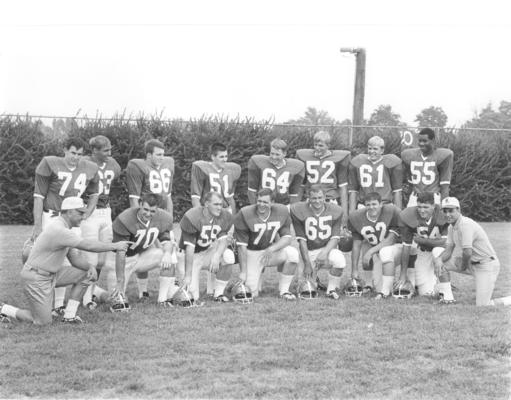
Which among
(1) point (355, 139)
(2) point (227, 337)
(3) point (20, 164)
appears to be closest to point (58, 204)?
(2) point (227, 337)

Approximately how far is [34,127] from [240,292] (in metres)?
9.93

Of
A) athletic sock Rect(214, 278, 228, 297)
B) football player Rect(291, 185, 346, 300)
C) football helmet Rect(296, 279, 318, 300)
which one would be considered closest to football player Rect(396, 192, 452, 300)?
football player Rect(291, 185, 346, 300)

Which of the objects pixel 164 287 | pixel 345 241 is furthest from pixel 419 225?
pixel 164 287

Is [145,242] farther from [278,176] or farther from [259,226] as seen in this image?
[278,176]

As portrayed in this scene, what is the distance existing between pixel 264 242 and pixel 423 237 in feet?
5.45

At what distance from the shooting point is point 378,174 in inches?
344

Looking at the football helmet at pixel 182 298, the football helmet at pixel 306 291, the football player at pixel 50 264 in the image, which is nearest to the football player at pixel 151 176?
the football helmet at pixel 182 298

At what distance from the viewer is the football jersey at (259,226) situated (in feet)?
26.7

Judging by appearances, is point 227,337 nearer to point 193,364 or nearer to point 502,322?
point 193,364

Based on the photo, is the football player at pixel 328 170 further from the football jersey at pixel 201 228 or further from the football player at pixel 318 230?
the football jersey at pixel 201 228

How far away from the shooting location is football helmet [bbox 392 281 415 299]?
26.1 ft

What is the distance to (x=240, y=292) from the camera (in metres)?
7.84

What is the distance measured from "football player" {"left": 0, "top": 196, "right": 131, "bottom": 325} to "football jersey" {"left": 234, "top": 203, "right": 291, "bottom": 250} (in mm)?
1605

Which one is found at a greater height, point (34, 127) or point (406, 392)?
point (34, 127)
